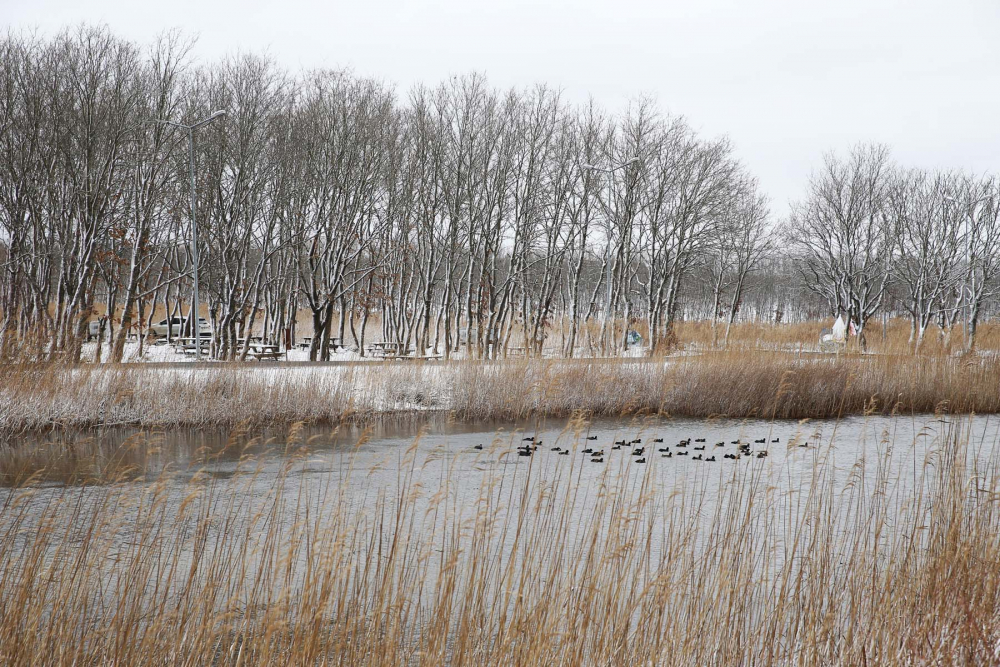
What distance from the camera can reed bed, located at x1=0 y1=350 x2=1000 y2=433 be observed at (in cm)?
1338

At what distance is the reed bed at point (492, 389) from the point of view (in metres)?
13.4

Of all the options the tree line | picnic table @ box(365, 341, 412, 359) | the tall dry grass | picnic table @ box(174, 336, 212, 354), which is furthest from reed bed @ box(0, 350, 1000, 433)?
the tall dry grass

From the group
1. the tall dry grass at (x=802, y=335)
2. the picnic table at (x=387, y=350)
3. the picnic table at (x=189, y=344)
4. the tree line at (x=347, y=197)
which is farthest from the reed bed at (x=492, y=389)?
the tall dry grass at (x=802, y=335)

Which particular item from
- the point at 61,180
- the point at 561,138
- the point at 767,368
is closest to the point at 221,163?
the point at 61,180

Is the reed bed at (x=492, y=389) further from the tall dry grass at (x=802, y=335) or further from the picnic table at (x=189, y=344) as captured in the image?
the tall dry grass at (x=802, y=335)

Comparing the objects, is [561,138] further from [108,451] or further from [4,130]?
[108,451]

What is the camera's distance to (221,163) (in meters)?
26.8

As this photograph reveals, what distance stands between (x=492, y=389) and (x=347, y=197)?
13.3 meters

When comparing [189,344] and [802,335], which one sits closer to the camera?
[189,344]

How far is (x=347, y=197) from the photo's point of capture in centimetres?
2636

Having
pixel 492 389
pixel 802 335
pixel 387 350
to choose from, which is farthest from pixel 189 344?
pixel 802 335

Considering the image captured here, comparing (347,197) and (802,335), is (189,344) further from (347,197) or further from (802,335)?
(802,335)

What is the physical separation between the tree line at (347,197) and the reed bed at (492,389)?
1.65 meters

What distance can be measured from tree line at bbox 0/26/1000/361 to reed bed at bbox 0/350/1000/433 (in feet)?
5.42
